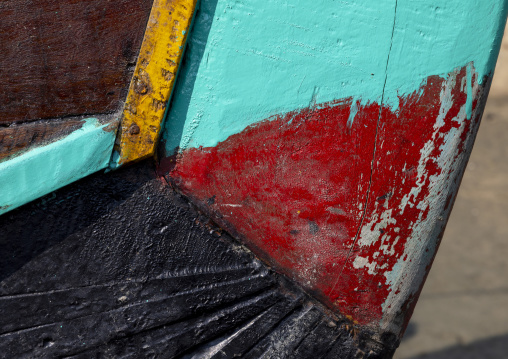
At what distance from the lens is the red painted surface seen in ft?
2.44

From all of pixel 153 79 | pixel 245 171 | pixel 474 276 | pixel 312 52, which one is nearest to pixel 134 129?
pixel 153 79

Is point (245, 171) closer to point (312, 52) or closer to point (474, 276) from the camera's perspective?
point (312, 52)

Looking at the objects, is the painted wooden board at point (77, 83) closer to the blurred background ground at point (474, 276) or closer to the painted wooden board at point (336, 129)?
the painted wooden board at point (336, 129)

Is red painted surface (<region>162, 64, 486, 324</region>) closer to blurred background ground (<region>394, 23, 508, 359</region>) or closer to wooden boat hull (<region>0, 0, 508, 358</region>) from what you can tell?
wooden boat hull (<region>0, 0, 508, 358</region>)

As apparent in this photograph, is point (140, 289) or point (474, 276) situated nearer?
point (140, 289)

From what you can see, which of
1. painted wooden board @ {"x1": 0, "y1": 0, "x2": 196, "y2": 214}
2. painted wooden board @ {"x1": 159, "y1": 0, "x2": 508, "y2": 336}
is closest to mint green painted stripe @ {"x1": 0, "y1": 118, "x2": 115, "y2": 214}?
painted wooden board @ {"x1": 0, "y1": 0, "x2": 196, "y2": 214}

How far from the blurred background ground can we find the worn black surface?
1.73m

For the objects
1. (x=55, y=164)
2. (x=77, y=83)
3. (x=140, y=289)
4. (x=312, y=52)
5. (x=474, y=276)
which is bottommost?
(x=474, y=276)

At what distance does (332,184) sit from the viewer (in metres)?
0.77

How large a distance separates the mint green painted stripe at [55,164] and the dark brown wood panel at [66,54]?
0.04 metres

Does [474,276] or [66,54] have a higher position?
[66,54]

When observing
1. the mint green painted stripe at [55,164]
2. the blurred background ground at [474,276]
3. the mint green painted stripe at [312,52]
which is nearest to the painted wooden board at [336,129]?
the mint green painted stripe at [312,52]

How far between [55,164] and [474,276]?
8.39ft

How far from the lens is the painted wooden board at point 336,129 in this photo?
0.71 m
